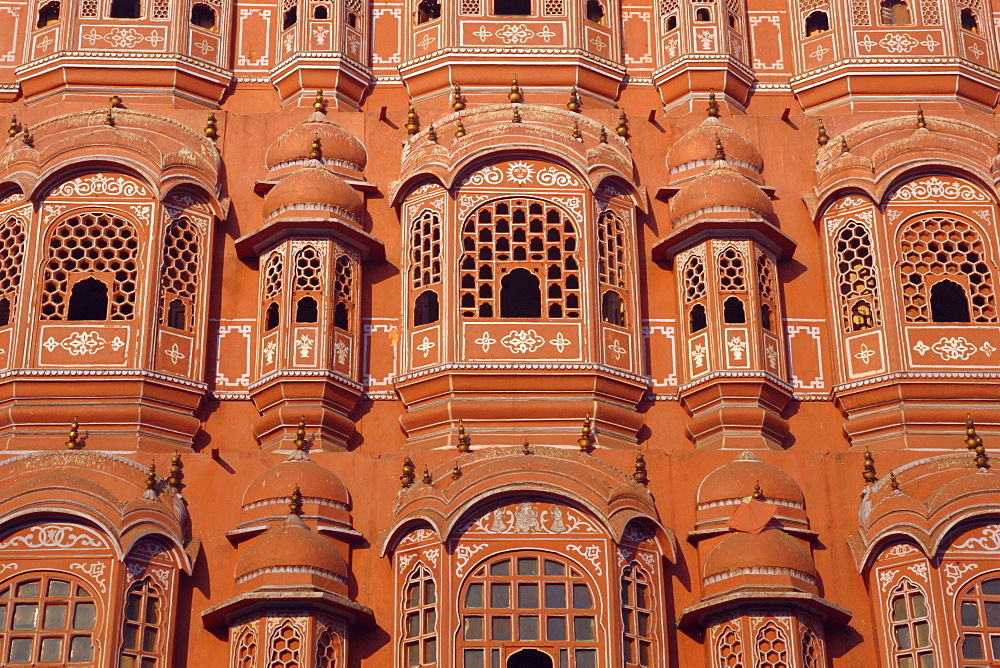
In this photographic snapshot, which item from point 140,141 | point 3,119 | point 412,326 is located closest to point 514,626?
point 412,326

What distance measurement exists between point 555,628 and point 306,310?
5.10m

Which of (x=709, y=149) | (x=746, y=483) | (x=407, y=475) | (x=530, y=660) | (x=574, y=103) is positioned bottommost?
(x=530, y=660)

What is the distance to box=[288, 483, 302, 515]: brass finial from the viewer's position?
19281 millimetres

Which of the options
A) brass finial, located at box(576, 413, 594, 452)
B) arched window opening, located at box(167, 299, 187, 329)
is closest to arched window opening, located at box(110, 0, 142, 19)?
arched window opening, located at box(167, 299, 187, 329)

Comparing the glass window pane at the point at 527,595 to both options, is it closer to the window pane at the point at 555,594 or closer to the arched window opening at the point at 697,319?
the window pane at the point at 555,594

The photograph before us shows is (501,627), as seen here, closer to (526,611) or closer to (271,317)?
(526,611)

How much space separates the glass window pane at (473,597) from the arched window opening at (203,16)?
930cm

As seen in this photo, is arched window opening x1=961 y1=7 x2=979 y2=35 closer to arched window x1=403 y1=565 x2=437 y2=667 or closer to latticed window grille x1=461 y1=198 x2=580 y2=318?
latticed window grille x1=461 y1=198 x2=580 y2=318

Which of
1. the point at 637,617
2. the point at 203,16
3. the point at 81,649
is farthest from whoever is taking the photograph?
the point at 203,16

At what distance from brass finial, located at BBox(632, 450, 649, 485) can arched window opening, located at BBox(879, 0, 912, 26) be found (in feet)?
25.8

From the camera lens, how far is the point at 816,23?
24.8 metres

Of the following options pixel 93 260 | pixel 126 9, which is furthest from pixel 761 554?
pixel 126 9

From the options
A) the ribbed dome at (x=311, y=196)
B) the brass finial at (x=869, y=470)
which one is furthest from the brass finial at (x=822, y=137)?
the ribbed dome at (x=311, y=196)

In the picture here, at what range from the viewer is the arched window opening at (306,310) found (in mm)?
21619
